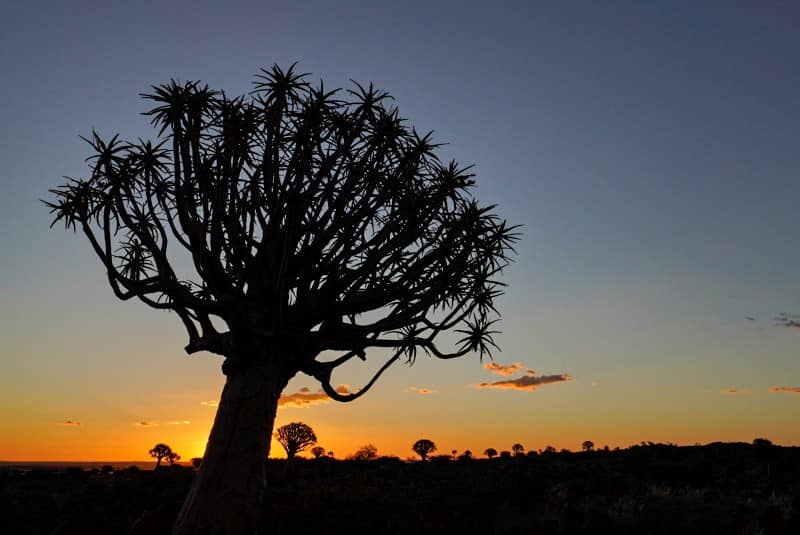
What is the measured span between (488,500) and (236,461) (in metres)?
12.1

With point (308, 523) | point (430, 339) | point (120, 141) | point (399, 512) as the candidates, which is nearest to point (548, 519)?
point (399, 512)

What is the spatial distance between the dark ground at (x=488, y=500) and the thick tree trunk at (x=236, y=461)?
3347 mm

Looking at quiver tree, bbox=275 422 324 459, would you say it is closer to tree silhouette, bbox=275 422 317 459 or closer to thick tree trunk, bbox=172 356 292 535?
tree silhouette, bbox=275 422 317 459

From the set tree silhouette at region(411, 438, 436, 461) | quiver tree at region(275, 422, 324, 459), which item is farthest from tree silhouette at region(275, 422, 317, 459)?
tree silhouette at region(411, 438, 436, 461)

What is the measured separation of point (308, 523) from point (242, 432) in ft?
27.4

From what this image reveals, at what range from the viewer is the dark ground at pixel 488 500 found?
13565 mm

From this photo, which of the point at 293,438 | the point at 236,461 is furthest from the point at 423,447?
the point at 236,461

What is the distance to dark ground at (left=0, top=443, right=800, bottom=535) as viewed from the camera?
13.6 metres

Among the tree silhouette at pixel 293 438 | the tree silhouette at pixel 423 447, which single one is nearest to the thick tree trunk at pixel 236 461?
the tree silhouette at pixel 293 438

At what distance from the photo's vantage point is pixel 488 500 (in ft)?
59.3

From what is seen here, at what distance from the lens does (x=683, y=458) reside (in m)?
29.2

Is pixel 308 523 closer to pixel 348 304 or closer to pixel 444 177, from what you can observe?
pixel 348 304

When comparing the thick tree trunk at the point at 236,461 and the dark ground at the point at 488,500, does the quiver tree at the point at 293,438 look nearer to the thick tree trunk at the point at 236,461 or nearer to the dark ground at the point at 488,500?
the dark ground at the point at 488,500

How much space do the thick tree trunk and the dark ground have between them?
3347 mm
